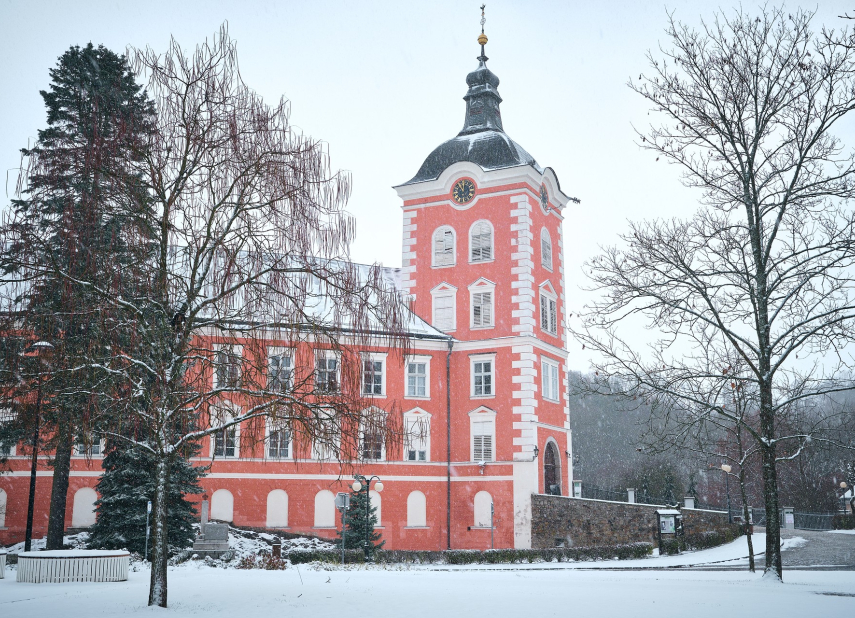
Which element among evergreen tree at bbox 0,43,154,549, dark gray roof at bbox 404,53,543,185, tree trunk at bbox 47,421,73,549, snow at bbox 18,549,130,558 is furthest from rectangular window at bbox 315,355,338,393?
dark gray roof at bbox 404,53,543,185

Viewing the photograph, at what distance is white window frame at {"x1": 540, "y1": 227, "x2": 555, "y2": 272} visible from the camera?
121ft

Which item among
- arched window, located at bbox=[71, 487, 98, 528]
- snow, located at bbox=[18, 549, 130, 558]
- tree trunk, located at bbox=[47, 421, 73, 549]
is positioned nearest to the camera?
snow, located at bbox=[18, 549, 130, 558]

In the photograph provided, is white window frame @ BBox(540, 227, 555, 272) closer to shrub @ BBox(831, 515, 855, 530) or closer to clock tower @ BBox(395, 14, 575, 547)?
clock tower @ BBox(395, 14, 575, 547)

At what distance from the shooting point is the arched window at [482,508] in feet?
107

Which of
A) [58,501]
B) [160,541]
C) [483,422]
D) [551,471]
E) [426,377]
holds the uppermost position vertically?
[426,377]

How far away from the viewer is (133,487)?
926 inches

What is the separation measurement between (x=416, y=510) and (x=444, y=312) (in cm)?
859

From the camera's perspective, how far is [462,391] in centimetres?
3447

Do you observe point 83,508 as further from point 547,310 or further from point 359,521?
point 547,310

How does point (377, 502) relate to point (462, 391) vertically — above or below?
below

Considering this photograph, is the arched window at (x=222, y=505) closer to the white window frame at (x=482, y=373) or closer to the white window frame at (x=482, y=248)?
the white window frame at (x=482, y=373)

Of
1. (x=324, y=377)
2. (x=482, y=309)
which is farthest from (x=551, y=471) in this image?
(x=324, y=377)

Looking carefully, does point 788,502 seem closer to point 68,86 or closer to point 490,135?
point 490,135

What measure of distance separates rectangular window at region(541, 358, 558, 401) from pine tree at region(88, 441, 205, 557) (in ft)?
54.1
